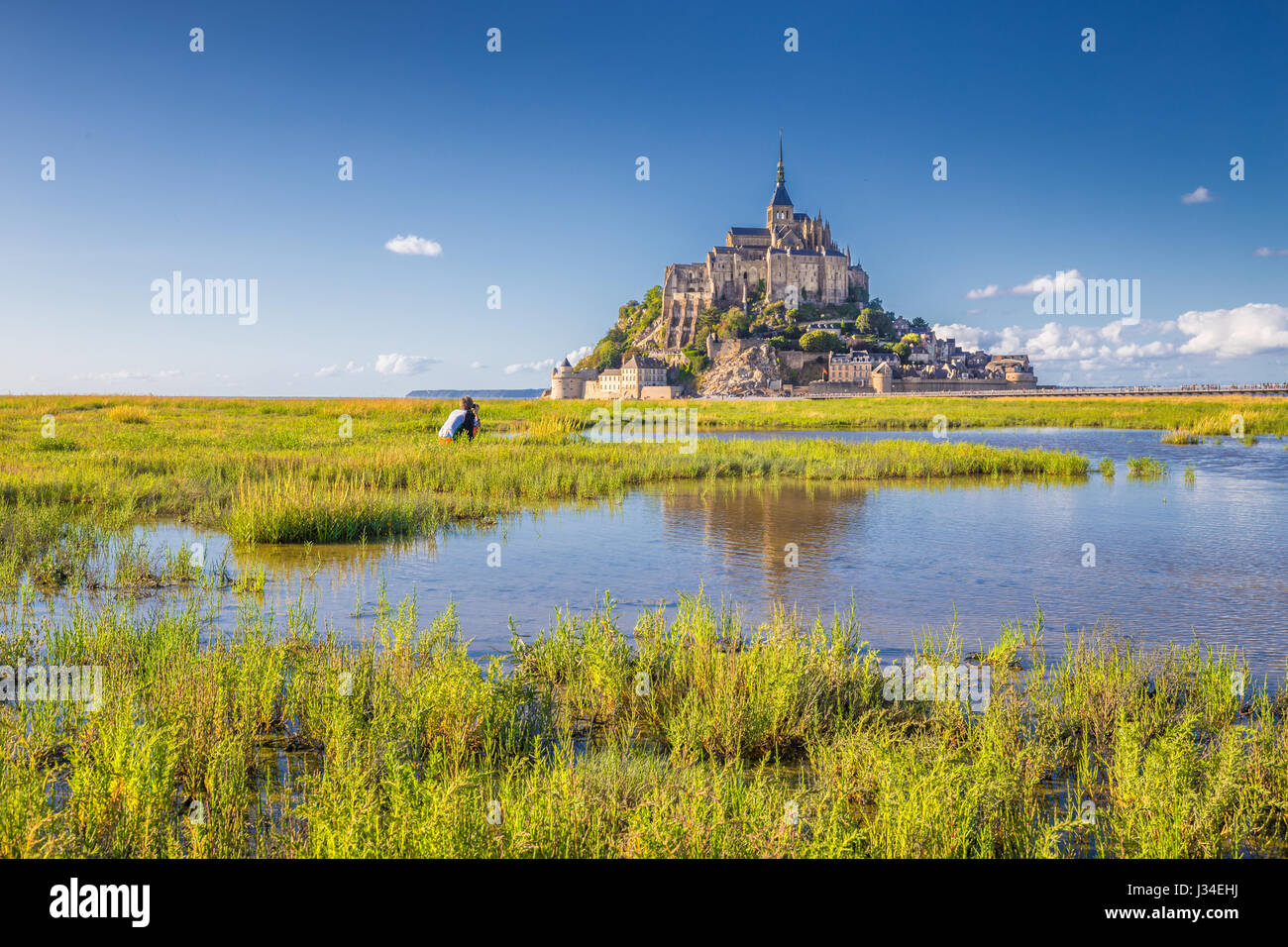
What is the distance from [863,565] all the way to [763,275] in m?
115

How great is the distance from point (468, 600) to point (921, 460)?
528 inches

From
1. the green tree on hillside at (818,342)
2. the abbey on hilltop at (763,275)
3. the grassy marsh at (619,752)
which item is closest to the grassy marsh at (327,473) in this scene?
the grassy marsh at (619,752)

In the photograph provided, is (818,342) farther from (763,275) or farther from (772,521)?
(772,521)

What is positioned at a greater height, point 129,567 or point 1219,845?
point 129,567

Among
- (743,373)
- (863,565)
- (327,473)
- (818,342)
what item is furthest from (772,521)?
(818,342)

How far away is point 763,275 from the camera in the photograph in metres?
119

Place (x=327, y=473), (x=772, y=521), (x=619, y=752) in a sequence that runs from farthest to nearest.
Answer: (x=327, y=473)
(x=772, y=521)
(x=619, y=752)

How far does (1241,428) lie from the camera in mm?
31234

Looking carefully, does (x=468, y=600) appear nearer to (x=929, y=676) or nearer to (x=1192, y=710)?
(x=929, y=676)

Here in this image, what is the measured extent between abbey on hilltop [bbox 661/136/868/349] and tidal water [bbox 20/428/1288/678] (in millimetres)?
106211

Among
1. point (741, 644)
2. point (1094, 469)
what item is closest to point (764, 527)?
point (741, 644)

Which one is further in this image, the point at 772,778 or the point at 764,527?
the point at 764,527

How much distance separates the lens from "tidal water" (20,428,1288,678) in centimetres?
653

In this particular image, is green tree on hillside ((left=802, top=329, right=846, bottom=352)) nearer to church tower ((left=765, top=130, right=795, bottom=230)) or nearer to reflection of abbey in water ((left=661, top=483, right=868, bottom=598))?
church tower ((left=765, top=130, right=795, bottom=230))
